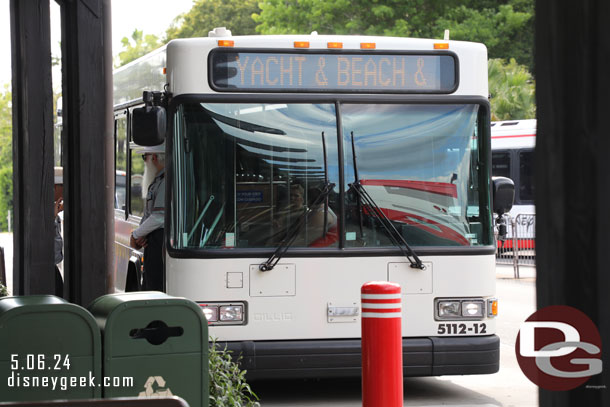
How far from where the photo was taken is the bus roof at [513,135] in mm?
28625

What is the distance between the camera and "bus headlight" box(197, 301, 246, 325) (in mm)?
7914

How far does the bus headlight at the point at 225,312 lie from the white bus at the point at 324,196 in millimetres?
16

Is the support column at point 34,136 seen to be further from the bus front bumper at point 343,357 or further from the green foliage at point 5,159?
the green foliage at point 5,159

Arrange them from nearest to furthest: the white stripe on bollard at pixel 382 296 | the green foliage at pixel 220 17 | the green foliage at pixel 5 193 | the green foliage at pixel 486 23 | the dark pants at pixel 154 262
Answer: the white stripe on bollard at pixel 382 296 → the dark pants at pixel 154 262 → the green foliage at pixel 486 23 → the green foliage at pixel 5 193 → the green foliage at pixel 220 17

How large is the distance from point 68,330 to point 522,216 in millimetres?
23615

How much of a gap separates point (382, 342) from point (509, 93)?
28.0m

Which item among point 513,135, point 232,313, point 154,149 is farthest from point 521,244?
point 232,313

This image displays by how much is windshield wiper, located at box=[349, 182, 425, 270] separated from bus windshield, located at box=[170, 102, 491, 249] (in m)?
0.04

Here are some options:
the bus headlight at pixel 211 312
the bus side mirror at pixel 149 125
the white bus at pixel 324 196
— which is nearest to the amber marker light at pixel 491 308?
the white bus at pixel 324 196

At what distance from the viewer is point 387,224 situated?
8.10 metres

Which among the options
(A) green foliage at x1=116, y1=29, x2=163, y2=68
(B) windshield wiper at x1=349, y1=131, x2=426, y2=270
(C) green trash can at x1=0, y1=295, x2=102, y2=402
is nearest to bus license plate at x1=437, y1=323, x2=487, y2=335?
(B) windshield wiper at x1=349, y1=131, x2=426, y2=270

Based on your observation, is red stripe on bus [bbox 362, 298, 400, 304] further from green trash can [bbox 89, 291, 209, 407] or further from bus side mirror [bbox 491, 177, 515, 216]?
bus side mirror [bbox 491, 177, 515, 216]

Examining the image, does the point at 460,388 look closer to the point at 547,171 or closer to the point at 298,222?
the point at 298,222

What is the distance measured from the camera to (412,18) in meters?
35.9
